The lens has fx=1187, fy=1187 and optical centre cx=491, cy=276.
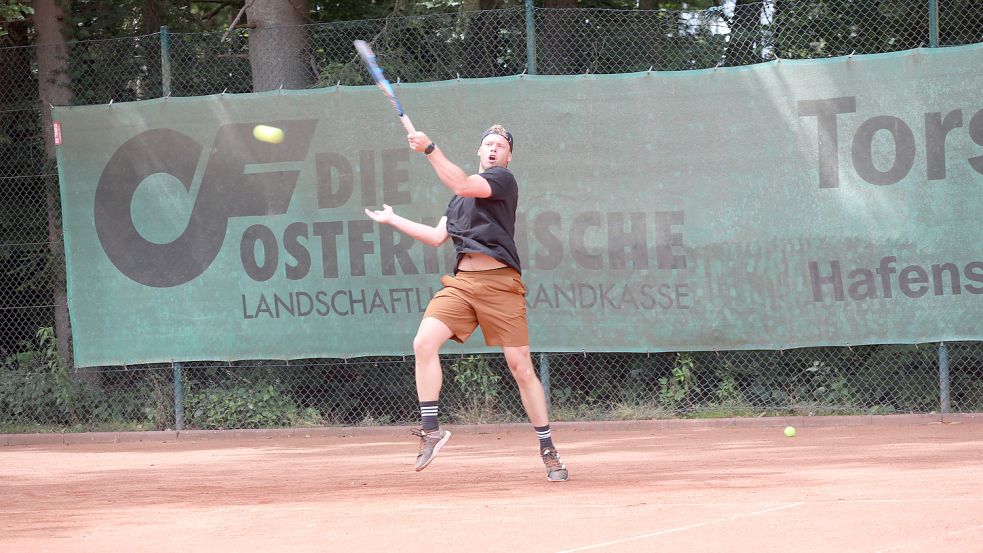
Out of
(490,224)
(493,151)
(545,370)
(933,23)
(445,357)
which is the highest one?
(933,23)

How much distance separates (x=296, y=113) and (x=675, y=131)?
2.89 metres

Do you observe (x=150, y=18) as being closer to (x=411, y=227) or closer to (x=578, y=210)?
(x=578, y=210)

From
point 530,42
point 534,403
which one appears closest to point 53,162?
point 530,42

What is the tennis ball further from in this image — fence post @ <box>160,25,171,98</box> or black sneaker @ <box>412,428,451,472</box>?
black sneaker @ <box>412,428,451,472</box>

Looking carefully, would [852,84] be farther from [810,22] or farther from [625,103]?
[625,103]

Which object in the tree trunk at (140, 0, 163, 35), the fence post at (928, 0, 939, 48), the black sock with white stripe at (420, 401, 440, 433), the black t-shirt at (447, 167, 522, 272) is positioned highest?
the tree trunk at (140, 0, 163, 35)

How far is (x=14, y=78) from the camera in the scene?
10008 mm

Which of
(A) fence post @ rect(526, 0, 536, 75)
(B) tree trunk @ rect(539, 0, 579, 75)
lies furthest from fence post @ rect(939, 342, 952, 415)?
(A) fence post @ rect(526, 0, 536, 75)

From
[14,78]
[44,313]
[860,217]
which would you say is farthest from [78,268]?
[860,217]

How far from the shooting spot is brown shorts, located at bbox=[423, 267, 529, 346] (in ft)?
19.2

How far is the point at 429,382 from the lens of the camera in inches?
227

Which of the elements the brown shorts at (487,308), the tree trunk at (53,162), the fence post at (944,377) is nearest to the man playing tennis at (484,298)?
the brown shorts at (487,308)

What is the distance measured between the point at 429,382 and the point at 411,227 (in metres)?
0.77

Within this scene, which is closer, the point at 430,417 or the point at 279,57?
the point at 430,417
